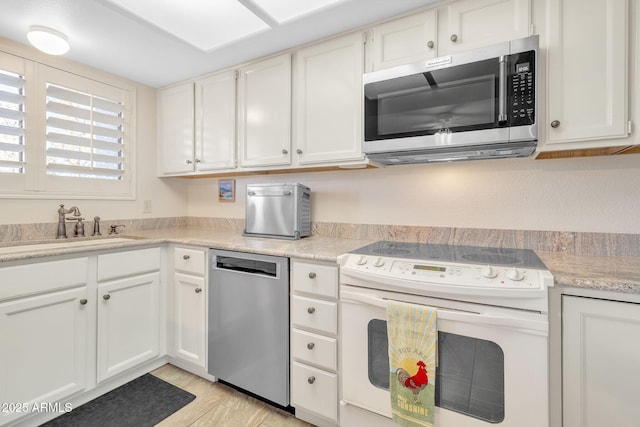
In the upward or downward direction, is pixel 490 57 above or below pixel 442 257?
above

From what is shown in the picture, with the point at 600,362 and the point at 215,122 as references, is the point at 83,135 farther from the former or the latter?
the point at 600,362

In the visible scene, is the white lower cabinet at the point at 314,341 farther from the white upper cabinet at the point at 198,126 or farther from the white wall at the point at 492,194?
the white upper cabinet at the point at 198,126

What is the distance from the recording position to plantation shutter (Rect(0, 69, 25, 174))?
185 centimetres

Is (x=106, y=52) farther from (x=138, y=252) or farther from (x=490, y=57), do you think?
(x=490, y=57)

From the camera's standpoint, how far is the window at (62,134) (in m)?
1.89

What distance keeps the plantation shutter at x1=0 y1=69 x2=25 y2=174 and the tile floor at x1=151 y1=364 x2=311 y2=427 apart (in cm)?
174

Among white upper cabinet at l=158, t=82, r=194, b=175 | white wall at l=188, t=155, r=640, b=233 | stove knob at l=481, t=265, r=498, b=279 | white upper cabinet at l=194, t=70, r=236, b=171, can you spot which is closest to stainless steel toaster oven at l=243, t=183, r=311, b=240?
white wall at l=188, t=155, r=640, b=233

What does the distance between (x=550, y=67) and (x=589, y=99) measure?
214 mm

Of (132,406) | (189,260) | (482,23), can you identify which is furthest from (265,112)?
(132,406)

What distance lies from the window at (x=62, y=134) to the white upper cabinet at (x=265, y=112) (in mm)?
1098

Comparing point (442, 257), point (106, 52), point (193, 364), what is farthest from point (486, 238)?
point (106, 52)

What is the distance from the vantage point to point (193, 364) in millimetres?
2012

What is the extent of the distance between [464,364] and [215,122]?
7.44 ft

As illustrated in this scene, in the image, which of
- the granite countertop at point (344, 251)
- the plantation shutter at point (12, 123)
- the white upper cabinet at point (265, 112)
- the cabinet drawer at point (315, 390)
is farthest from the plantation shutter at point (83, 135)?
the cabinet drawer at point (315, 390)
